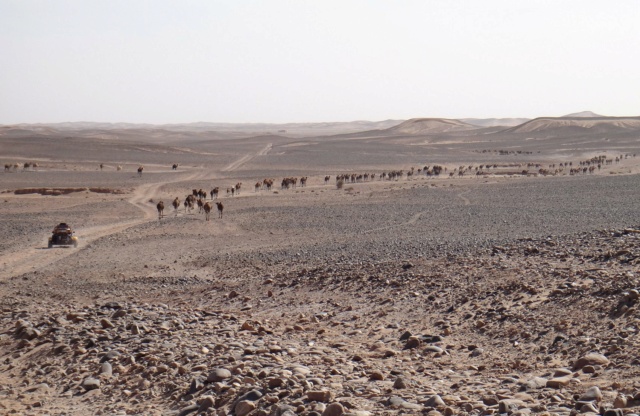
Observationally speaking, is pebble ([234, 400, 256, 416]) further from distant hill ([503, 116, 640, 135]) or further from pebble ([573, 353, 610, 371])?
distant hill ([503, 116, 640, 135])

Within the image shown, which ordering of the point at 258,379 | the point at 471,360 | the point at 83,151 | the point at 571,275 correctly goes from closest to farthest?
the point at 258,379 < the point at 471,360 < the point at 571,275 < the point at 83,151

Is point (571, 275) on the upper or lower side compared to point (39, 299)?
upper

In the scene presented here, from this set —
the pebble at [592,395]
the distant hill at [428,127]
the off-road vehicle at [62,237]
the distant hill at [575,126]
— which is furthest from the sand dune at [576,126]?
the pebble at [592,395]


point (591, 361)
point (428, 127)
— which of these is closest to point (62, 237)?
point (591, 361)

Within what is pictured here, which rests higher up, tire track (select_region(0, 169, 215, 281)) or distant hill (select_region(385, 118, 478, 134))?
distant hill (select_region(385, 118, 478, 134))

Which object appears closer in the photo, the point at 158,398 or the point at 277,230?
the point at 158,398

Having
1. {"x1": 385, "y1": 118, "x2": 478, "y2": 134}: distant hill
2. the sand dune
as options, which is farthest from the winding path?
{"x1": 385, "y1": 118, "x2": 478, "y2": 134}: distant hill

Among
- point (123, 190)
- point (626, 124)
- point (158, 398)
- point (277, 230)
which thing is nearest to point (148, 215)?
point (277, 230)

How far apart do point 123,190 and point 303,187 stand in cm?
1275

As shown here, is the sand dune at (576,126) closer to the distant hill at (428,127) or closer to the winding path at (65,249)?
the distant hill at (428,127)

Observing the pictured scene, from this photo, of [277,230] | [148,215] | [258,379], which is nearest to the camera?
[258,379]

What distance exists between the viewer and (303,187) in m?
53.6

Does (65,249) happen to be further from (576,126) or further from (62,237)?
(576,126)

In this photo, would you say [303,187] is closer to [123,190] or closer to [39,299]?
[123,190]
